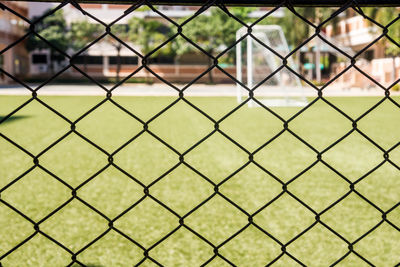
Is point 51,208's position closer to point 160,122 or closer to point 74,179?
point 74,179

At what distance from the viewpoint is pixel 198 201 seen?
4.12 m

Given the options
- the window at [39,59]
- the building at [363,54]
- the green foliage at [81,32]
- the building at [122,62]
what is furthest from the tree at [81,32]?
the building at [363,54]

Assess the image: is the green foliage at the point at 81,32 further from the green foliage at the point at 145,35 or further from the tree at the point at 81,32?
the green foliage at the point at 145,35

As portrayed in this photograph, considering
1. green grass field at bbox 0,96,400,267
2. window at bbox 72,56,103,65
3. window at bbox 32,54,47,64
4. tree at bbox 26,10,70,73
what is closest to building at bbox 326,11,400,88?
window at bbox 72,56,103,65

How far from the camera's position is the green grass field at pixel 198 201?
292cm

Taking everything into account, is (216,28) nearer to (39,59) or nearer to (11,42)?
(11,42)

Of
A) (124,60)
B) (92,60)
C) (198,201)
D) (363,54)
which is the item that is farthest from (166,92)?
(198,201)

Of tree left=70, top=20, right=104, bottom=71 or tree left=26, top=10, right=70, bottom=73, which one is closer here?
tree left=26, top=10, right=70, bottom=73

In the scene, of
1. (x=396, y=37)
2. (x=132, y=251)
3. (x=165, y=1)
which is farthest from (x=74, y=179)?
(x=396, y=37)

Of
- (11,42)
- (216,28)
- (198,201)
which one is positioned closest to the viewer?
(198,201)

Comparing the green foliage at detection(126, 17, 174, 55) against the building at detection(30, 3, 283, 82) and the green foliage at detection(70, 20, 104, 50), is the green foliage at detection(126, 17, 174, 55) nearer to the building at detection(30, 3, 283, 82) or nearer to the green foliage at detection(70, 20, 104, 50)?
the green foliage at detection(70, 20, 104, 50)

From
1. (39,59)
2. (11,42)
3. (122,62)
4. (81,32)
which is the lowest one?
(122,62)

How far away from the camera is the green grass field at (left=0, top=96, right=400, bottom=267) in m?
2.92

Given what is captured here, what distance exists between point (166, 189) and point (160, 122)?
625 centimetres
